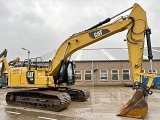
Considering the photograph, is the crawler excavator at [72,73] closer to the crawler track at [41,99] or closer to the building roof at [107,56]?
the crawler track at [41,99]

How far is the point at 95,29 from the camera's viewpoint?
9.90 metres

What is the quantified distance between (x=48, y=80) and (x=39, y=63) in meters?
1.35

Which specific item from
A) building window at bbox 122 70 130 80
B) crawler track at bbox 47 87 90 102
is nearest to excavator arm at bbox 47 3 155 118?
crawler track at bbox 47 87 90 102

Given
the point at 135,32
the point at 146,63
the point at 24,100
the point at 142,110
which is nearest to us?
the point at 142,110

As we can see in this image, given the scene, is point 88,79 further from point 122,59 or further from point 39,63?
point 39,63

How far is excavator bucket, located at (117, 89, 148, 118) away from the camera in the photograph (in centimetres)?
796

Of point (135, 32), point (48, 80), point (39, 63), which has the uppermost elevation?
point (135, 32)

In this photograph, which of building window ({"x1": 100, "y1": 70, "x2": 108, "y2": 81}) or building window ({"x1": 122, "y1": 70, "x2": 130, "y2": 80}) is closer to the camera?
building window ({"x1": 122, "y1": 70, "x2": 130, "y2": 80})

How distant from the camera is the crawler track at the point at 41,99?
9632mm

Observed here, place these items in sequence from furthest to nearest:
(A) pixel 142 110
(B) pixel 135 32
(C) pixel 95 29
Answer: (C) pixel 95 29, (B) pixel 135 32, (A) pixel 142 110

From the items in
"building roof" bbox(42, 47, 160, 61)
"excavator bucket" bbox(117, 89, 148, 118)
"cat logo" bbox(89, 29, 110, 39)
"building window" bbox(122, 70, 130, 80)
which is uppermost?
"building roof" bbox(42, 47, 160, 61)

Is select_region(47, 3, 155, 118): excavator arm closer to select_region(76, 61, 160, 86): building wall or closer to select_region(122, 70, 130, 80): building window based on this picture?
select_region(76, 61, 160, 86): building wall

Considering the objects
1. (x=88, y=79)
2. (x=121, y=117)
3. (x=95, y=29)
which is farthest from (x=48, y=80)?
(x=88, y=79)

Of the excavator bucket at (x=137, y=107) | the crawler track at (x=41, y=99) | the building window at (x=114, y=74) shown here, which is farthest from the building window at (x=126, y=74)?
the excavator bucket at (x=137, y=107)
